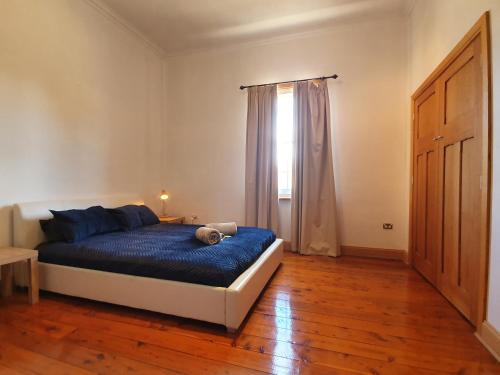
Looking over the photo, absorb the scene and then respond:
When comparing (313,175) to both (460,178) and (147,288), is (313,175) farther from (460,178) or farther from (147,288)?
(147,288)

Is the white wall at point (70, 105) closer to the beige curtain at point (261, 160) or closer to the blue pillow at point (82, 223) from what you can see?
the blue pillow at point (82, 223)

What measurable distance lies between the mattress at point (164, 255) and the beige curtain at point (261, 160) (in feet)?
3.82

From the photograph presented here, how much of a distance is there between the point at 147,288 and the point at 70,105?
2.32m

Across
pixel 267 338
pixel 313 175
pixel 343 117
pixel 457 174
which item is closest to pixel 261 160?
pixel 313 175

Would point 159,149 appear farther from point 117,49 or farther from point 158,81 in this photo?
point 117,49

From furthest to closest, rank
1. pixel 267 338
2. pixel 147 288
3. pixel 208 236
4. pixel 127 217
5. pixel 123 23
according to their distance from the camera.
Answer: pixel 123 23 → pixel 127 217 → pixel 208 236 → pixel 147 288 → pixel 267 338

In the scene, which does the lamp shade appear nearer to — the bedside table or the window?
the bedside table

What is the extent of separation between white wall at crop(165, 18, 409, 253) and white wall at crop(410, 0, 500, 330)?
0.37m

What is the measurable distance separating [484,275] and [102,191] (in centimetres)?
384

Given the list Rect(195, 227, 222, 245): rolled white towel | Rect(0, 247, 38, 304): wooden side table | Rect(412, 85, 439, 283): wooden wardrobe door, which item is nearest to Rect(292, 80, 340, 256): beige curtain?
Rect(412, 85, 439, 283): wooden wardrobe door

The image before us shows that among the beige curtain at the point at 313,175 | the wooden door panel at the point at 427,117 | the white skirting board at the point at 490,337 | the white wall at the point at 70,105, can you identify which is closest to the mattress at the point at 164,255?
the white wall at the point at 70,105

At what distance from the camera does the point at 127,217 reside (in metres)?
3.06

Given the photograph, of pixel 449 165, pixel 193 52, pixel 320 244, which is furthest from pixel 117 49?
pixel 449 165

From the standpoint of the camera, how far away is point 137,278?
1988 mm
